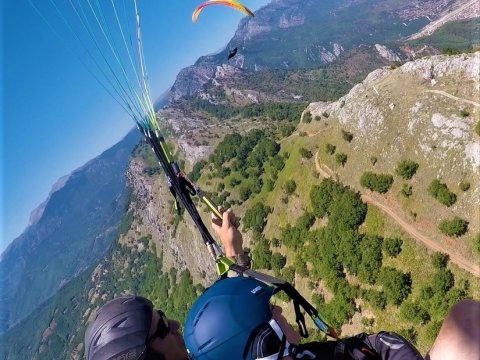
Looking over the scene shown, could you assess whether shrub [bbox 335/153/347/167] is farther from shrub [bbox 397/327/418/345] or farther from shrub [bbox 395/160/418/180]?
shrub [bbox 397/327/418/345]

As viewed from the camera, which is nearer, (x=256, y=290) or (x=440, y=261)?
(x=256, y=290)

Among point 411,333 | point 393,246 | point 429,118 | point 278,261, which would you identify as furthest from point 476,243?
point 278,261

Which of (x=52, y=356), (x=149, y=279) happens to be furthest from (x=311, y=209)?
(x=52, y=356)

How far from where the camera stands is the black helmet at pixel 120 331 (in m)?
4.89

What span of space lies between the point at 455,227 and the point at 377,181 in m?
10.4

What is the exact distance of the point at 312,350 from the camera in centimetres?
466

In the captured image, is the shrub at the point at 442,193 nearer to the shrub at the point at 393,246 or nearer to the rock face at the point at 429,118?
the rock face at the point at 429,118

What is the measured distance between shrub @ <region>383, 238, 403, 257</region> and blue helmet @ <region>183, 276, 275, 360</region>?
39.5 metres

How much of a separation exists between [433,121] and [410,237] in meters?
11.5

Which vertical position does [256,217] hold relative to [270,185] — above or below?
below

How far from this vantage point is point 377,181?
147 feet

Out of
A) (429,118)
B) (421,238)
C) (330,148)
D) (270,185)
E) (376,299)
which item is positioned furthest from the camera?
(270,185)

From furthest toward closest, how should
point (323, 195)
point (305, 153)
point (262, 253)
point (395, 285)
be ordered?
point (262, 253)
point (305, 153)
point (323, 195)
point (395, 285)

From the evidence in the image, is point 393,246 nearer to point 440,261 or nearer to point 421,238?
point 421,238
